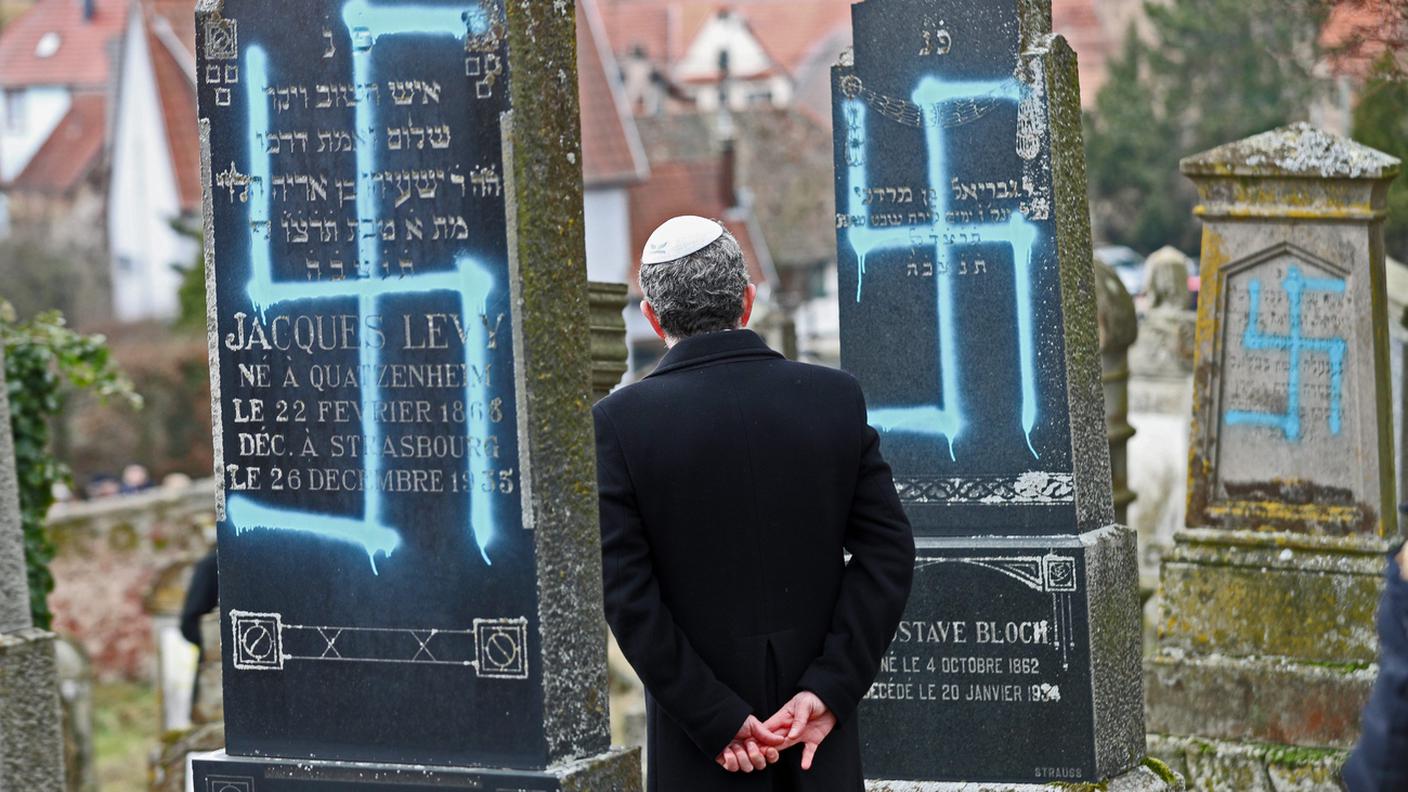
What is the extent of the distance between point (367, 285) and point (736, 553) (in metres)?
0.89

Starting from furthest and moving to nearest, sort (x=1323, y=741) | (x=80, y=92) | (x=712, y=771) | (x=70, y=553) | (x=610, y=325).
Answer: (x=80, y=92) < (x=70, y=553) < (x=610, y=325) < (x=1323, y=741) < (x=712, y=771)

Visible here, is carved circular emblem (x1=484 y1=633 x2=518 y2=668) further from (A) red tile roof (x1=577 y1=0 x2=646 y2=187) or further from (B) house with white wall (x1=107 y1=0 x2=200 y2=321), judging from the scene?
(A) red tile roof (x1=577 y1=0 x2=646 y2=187)

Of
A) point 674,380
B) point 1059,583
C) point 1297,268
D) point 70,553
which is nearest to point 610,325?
point 1297,268

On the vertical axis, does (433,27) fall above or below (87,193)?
below

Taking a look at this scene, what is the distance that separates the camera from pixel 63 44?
226 feet

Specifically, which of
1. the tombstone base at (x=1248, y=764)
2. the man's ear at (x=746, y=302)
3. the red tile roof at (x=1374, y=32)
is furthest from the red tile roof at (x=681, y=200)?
the man's ear at (x=746, y=302)

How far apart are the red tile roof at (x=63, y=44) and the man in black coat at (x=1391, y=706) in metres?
64.5

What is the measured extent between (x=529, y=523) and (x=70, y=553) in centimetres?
1592

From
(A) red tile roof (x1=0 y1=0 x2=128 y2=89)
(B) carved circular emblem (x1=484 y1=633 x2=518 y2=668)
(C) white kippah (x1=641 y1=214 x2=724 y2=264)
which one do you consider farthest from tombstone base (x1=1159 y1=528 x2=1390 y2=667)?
(A) red tile roof (x1=0 y1=0 x2=128 y2=89)

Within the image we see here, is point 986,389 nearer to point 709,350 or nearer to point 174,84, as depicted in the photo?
point 709,350

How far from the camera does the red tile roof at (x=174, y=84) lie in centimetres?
4619

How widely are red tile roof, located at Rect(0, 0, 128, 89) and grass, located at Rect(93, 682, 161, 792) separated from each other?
4784cm

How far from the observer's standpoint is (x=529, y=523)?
3988 mm

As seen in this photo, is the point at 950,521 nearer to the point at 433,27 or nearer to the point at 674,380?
the point at 674,380
